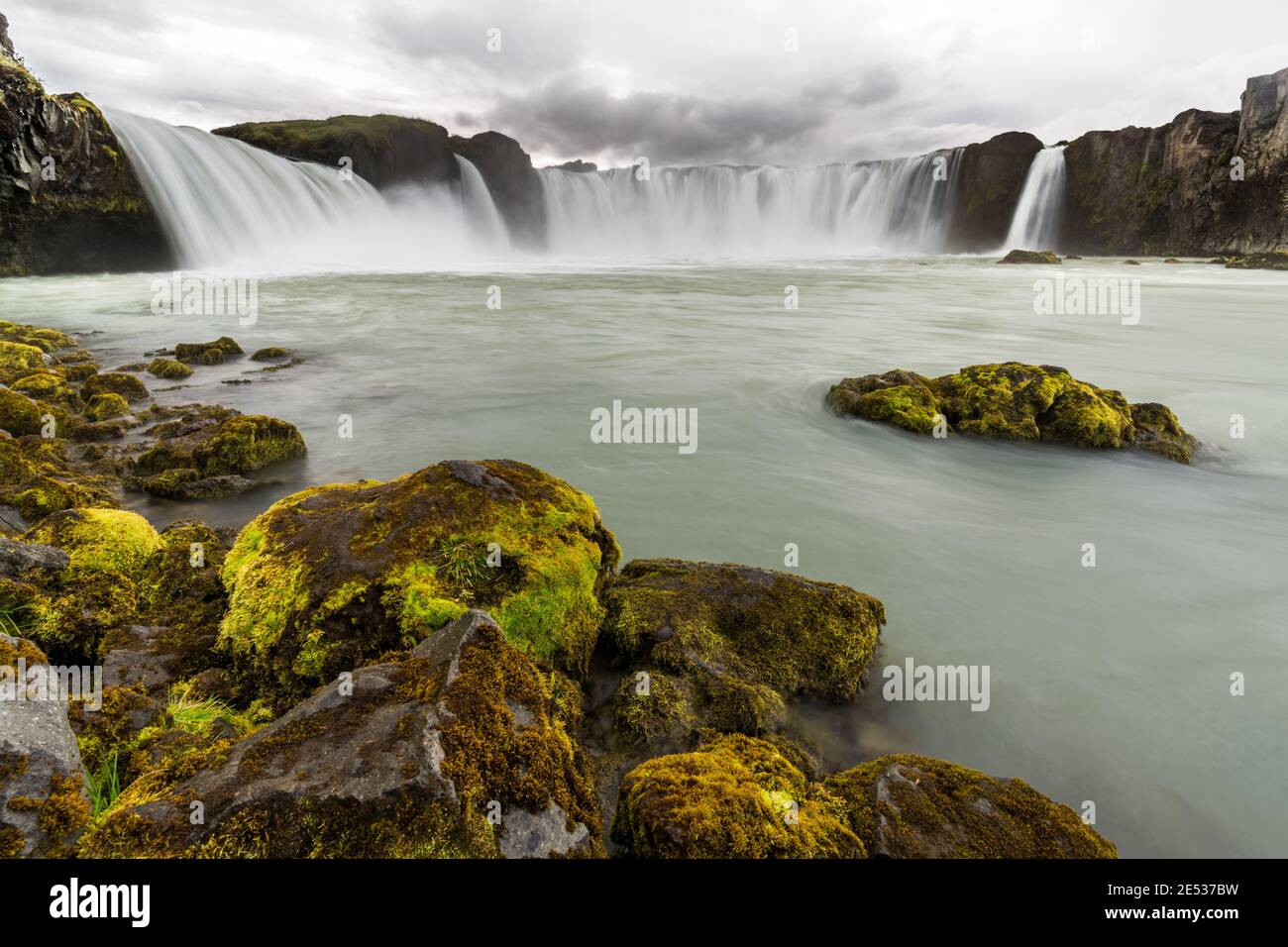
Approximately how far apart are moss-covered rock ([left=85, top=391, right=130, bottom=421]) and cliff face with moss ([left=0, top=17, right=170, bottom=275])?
25447 millimetres

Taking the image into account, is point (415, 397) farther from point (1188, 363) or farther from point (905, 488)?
point (1188, 363)

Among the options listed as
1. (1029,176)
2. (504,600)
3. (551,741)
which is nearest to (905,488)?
(504,600)

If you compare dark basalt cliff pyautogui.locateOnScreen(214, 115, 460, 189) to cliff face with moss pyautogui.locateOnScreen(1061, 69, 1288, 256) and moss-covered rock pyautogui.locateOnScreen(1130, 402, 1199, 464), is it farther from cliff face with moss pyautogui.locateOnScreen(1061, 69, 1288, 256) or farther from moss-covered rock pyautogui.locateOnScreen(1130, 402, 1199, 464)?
cliff face with moss pyautogui.locateOnScreen(1061, 69, 1288, 256)

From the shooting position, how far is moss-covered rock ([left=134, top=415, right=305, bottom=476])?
22.0 feet

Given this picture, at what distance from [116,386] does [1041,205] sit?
80.2 m

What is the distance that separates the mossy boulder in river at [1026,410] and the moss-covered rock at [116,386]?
11.1 metres

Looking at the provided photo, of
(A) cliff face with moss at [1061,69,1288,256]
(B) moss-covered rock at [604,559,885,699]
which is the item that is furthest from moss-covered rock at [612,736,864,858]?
(A) cliff face with moss at [1061,69,1288,256]

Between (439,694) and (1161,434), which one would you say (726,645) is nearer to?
(439,694)

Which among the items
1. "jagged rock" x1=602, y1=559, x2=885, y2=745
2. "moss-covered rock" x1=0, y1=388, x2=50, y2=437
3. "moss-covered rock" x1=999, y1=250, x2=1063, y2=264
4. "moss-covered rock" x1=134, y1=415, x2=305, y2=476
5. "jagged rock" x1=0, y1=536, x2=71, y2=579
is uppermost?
"moss-covered rock" x1=999, y1=250, x2=1063, y2=264

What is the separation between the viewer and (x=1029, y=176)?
67.2 meters

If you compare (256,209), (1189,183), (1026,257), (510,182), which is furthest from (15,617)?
(510,182)

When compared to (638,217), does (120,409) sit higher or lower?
lower

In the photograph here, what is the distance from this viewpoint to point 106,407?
856 centimetres
